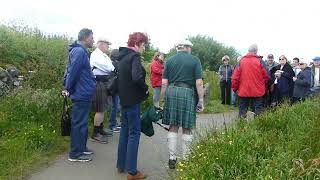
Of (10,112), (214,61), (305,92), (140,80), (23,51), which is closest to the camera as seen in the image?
(140,80)

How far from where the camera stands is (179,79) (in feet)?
25.0

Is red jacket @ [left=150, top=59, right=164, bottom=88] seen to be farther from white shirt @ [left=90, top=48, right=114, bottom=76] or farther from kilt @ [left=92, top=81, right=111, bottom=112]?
kilt @ [left=92, top=81, right=111, bottom=112]

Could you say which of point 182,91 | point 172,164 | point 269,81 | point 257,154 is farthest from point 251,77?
point 257,154

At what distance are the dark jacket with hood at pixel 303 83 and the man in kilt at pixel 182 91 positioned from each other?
4.91 metres

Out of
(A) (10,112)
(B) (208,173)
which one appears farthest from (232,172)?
Result: (A) (10,112)

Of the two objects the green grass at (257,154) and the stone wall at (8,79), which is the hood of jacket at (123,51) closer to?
the green grass at (257,154)

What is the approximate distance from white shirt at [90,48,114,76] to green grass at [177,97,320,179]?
2.82 m

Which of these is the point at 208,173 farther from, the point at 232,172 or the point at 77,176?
the point at 77,176

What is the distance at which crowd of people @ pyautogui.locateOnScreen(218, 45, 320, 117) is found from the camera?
10.4 m

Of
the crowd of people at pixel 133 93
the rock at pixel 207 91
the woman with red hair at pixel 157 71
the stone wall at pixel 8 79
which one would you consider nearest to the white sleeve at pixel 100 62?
the crowd of people at pixel 133 93

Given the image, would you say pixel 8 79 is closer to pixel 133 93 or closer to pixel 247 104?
pixel 133 93

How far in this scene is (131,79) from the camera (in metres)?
6.98

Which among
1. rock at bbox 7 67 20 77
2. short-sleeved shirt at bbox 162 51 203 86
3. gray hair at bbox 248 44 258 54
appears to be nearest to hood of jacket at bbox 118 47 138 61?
short-sleeved shirt at bbox 162 51 203 86

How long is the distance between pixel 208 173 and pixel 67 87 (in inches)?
134
